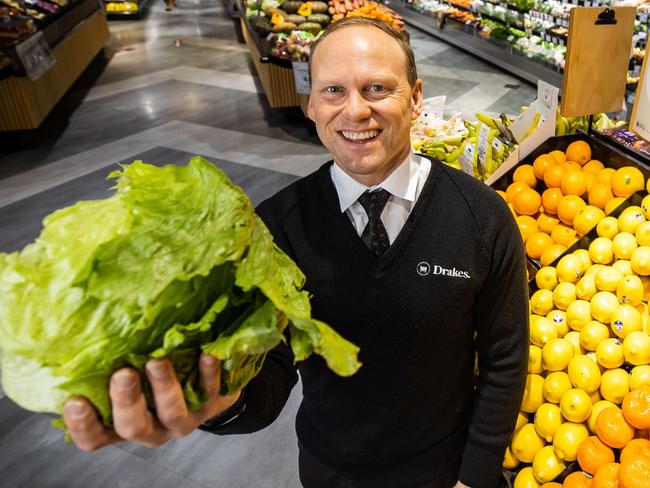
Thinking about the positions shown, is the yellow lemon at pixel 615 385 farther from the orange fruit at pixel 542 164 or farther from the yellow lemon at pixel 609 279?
the orange fruit at pixel 542 164

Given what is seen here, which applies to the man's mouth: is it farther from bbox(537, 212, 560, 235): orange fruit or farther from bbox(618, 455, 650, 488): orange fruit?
bbox(537, 212, 560, 235): orange fruit

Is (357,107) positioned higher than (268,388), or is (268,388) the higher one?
(357,107)

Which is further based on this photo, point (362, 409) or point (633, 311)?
point (633, 311)

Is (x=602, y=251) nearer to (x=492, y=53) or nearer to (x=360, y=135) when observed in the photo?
(x=360, y=135)

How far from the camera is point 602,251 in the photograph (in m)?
1.88

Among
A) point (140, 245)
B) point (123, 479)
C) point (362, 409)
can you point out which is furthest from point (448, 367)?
point (123, 479)

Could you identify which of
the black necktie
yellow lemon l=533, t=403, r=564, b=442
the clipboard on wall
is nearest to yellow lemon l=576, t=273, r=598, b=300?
yellow lemon l=533, t=403, r=564, b=442

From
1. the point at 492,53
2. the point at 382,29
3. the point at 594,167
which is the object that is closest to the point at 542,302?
the point at 594,167

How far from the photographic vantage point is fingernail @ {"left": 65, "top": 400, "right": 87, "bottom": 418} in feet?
2.45

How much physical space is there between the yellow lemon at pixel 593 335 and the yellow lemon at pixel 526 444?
342 millimetres

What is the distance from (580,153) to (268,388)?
1857mm

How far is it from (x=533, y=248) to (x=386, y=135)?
1260 mm

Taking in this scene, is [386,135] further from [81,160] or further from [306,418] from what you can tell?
[81,160]

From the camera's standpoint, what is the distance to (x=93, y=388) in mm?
758
